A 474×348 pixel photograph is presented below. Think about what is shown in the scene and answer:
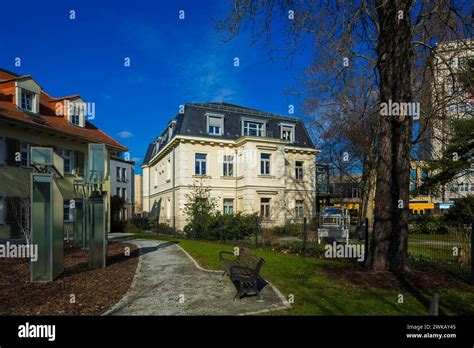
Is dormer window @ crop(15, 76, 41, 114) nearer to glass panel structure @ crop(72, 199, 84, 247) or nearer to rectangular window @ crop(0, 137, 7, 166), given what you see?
rectangular window @ crop(0, 137, 7, 166)

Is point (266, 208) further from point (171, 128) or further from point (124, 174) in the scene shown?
point (124, 174)

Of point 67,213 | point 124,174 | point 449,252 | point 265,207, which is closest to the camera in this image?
point 449,252

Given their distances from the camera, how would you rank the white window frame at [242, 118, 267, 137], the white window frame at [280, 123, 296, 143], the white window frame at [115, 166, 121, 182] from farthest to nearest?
1. the white window frame at [115, 166, 121, 182]
2. the white window frame at [280, 123, 296, 143]
3. the white window frame at [242, 118, 267, 137]

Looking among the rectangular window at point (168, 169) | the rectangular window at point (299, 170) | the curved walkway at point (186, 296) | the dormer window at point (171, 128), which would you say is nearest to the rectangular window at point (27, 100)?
the dormer window at point (171, 128)

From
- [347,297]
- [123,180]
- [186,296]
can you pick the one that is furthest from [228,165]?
[123,180]

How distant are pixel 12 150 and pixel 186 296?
1812cm

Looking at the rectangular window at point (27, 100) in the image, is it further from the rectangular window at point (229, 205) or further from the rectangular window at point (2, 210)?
the rectangular window at point (229, 205)

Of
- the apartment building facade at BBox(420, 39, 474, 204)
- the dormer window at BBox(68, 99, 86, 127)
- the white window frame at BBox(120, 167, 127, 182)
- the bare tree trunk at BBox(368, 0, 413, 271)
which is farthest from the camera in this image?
the white window frame at BBox(120, 167, 127, 182)

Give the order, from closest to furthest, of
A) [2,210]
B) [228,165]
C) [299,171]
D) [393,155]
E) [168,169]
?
[393,155] < [2,210] < [228,165] < [168,169] < [299,171]

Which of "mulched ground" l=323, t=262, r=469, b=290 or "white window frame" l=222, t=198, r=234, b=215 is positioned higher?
"white window frame" l=222, t=198, r=234, b=215

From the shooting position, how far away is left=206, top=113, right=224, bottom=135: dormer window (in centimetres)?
3000

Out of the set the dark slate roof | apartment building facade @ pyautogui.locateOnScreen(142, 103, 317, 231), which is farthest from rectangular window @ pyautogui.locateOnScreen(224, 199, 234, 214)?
the dark slate roof

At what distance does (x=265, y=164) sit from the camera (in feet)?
97.3

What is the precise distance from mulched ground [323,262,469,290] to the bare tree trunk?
40 cm
